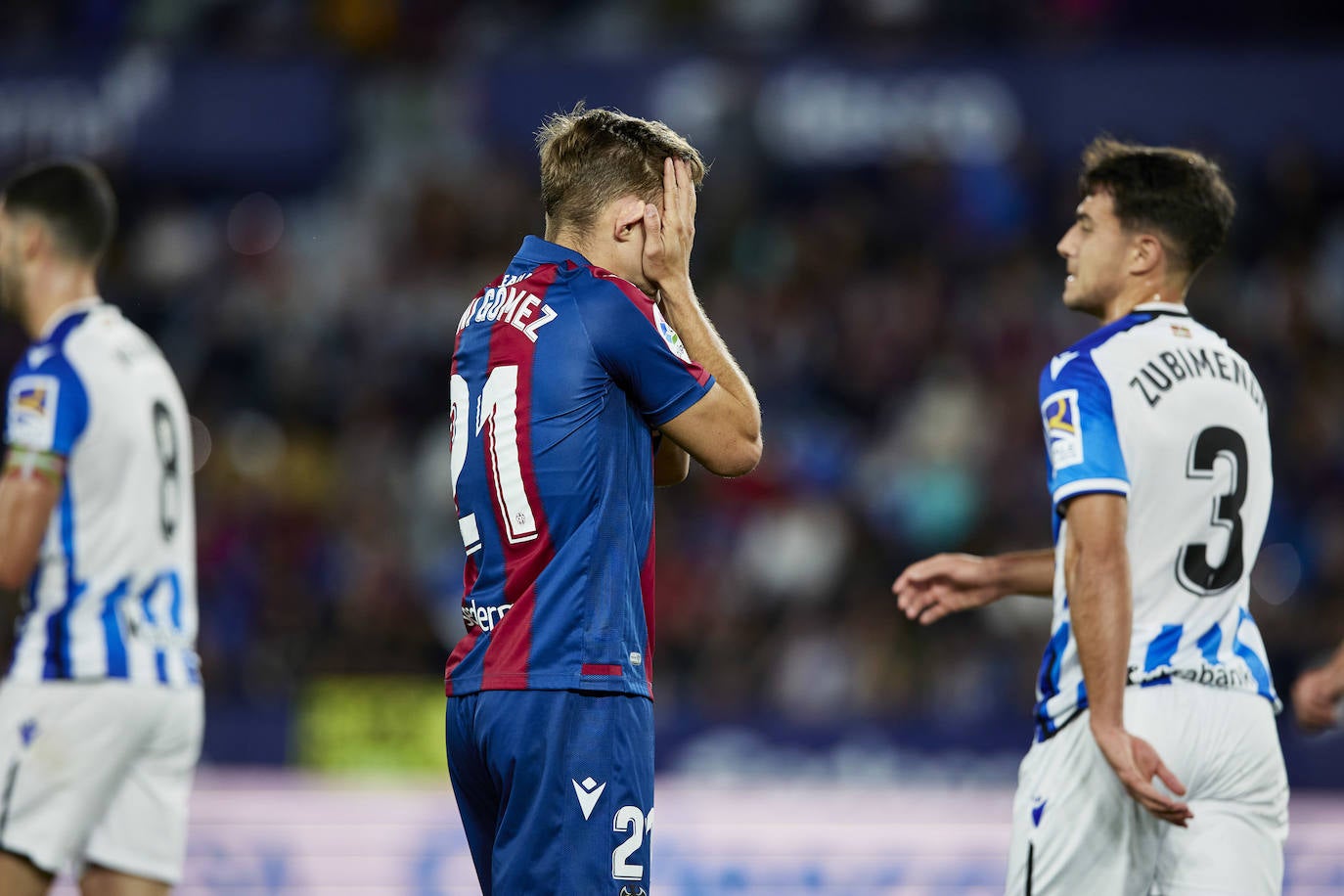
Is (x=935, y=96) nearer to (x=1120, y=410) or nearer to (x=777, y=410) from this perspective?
(x=777, y=410)

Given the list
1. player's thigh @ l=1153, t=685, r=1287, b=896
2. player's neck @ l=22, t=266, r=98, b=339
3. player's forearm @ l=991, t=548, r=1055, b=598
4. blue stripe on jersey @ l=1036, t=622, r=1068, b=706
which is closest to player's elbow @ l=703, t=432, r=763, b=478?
blue stripe on jersey @ l=1036, t=622, r=1068, b=706

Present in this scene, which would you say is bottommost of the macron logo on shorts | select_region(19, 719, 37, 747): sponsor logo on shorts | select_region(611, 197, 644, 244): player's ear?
select_region(19, 719, 37, 747): sponsor logo on shorts

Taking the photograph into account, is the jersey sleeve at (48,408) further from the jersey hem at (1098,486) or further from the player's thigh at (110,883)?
the jersey hem at (1098,486)

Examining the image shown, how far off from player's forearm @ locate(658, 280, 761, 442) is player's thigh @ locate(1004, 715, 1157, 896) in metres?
1.14

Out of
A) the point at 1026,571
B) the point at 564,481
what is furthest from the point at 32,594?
the point at 1026,571

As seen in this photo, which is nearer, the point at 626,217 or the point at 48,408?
the point at 626,217

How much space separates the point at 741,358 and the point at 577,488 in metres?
8.69

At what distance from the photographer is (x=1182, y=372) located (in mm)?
4078

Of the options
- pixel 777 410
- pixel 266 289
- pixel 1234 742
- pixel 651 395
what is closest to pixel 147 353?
pixel 651 395

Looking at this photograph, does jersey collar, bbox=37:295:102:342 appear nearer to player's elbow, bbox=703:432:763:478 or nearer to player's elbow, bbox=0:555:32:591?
player's elbow, bbox=0:555:32:591

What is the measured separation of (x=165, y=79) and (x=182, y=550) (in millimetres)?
10167

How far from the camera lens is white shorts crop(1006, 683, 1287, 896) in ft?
13.0

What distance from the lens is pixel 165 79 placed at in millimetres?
14078

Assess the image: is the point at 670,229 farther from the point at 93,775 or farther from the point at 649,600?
the point at 93,775
